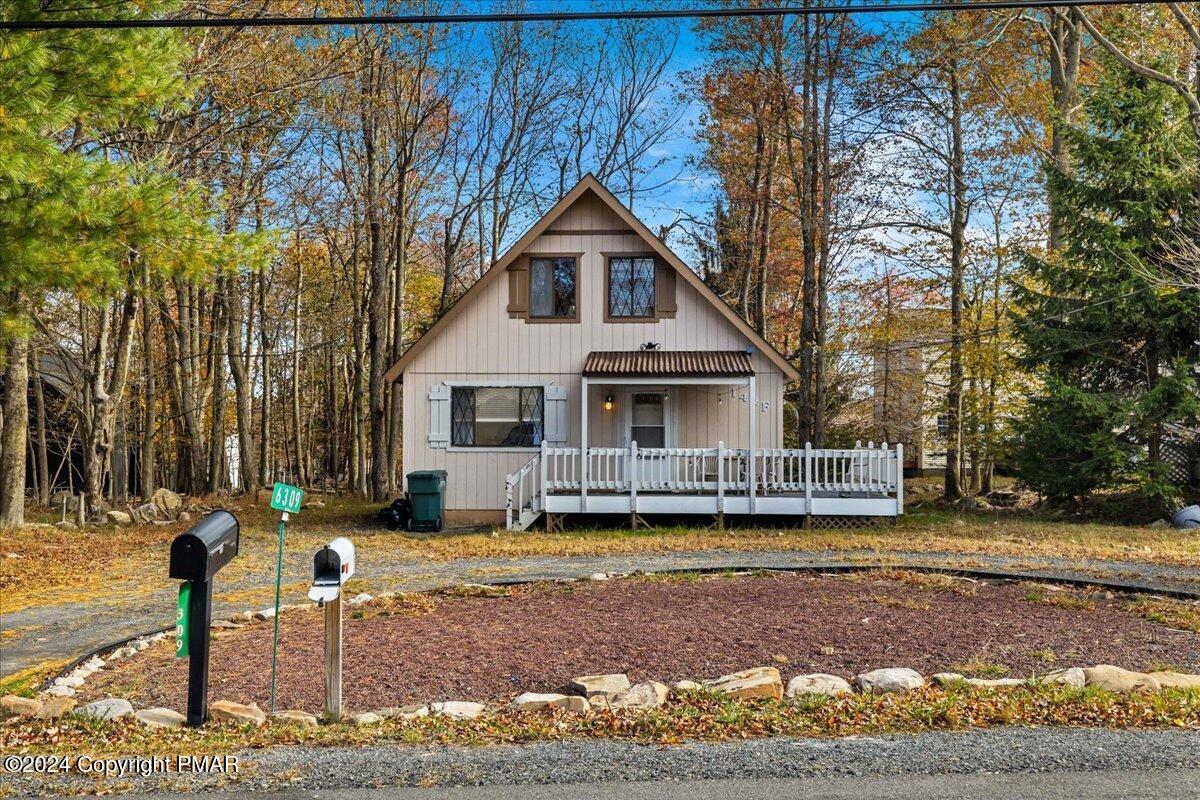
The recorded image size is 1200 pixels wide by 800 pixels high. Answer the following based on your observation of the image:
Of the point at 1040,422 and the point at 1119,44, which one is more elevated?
the point at 1119,44

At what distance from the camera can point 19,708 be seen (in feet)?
17.9

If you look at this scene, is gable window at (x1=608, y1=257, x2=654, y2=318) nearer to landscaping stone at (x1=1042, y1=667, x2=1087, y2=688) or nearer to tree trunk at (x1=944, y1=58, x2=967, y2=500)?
tree trunk at (x1=944, y1=58, x2=967, y2=500)

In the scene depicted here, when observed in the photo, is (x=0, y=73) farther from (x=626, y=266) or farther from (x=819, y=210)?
(x=819, y=210)

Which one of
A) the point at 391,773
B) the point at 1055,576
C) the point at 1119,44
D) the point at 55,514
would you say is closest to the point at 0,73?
the point at 391,773

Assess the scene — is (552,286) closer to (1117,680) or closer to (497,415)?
(497,415)

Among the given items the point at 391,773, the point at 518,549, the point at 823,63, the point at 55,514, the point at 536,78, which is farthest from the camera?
the point at 536,78

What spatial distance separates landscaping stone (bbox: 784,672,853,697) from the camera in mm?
5613

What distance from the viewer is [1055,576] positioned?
10.1 m

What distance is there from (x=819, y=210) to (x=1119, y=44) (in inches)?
293

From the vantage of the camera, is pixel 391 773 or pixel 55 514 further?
pixel 55 514

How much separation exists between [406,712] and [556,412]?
12.8m

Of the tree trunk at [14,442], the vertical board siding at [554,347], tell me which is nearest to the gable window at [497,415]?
the vertical board siding at [554,347]

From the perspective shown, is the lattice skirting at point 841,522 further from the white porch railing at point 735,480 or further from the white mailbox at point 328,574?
the white mailbox at point 328,574

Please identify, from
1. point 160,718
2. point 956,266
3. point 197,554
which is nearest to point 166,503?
point 160,718
